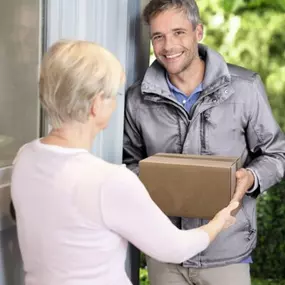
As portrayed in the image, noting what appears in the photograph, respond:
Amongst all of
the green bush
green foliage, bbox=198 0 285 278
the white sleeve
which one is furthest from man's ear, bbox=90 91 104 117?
the green bush

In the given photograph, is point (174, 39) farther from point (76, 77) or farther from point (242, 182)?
point (76, 77)

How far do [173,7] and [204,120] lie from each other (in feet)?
1.21

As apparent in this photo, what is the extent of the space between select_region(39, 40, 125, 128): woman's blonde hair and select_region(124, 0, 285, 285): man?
2.26 ft

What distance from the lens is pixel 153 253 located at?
1.21 m

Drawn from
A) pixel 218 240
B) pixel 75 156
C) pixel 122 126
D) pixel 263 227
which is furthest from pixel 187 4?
pixel 263 227

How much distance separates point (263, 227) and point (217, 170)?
1.92 metres

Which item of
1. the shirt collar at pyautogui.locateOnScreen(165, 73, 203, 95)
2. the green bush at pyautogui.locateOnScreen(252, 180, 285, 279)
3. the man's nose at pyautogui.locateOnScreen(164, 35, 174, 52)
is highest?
the man's nose at pyautogui.locateOnScreen(164, 35, 174, 52)

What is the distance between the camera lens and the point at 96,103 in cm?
119

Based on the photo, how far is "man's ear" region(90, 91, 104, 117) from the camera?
118 cm

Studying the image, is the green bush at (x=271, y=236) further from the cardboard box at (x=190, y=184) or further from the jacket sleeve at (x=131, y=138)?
the cardboard box at (x=190, y=184)

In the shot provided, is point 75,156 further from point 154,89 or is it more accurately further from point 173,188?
point 154,89

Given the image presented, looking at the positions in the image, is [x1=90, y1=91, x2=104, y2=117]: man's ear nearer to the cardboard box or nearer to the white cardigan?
the white cardigan

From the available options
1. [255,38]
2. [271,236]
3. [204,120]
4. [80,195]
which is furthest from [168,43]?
[271,236]

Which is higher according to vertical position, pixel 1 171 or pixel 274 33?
pixel 274 33
